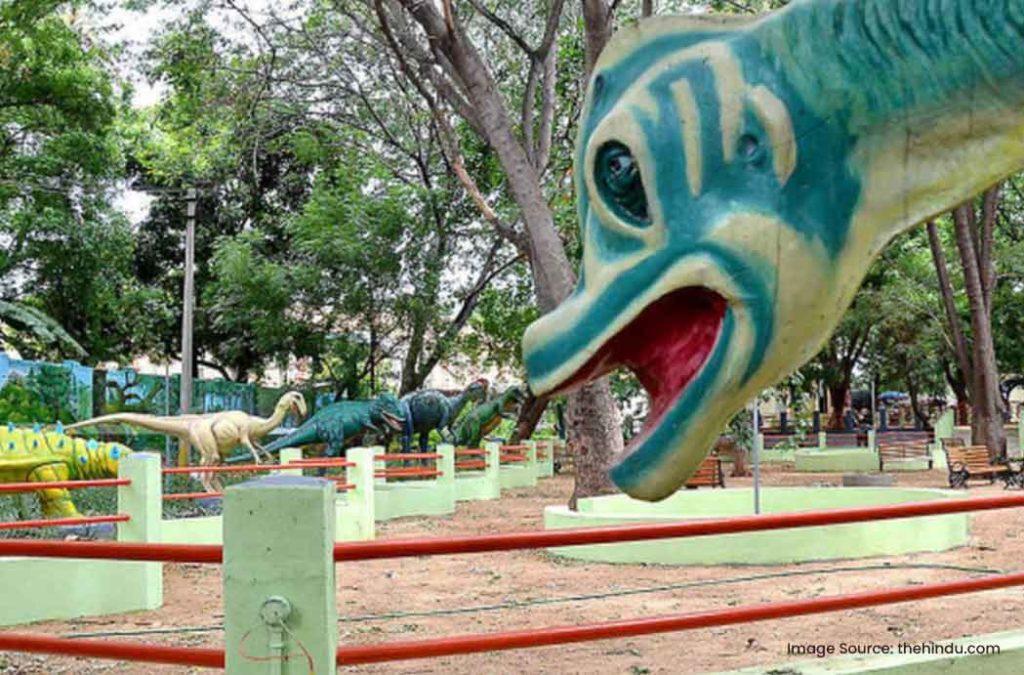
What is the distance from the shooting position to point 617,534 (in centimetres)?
279

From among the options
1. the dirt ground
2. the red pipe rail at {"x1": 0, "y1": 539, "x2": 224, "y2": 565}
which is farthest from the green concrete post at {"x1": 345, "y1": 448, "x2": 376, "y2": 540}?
the red pipe rail at {"x1": 0, "y1": 539, "x2": 224, "y2": 565}

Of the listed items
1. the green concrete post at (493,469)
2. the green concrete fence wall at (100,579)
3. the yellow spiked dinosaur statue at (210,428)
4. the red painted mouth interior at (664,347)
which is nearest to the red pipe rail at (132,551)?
the red painted mouth interior at (664,347)

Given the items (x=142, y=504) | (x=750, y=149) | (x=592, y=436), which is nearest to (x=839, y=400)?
(x=592, y=436)

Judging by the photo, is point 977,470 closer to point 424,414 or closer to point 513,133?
point 513,133

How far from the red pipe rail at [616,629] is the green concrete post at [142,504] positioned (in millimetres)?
5408

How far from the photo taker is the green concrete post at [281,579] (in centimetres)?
252

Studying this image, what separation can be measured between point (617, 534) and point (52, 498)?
8.83 m

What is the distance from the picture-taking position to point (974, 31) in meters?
1.24

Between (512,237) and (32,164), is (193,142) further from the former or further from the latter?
(512,237)

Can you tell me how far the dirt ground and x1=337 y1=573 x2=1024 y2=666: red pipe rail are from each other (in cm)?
121

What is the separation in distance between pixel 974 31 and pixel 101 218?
78.0 feet

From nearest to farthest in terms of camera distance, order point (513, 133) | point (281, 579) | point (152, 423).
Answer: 1. point (281, 579)
2. point (513, 133)
3. point (152, 423)

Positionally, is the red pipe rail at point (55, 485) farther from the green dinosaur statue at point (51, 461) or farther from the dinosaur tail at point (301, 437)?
the dinosaur tail at point (301, 437)

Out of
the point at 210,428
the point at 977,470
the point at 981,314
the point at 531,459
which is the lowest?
the point at 977,470
